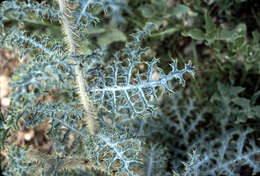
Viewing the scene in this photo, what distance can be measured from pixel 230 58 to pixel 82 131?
130 centimetres

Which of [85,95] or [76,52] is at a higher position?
[76,52]

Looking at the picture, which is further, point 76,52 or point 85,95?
point 85,95

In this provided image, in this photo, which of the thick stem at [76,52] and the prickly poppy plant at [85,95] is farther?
the thick stem at [76,52]

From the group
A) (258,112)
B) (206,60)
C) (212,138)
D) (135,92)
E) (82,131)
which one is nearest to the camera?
(135,92)

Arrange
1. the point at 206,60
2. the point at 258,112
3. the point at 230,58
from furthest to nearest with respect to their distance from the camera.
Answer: the point at 206,60
the point at 230,58
the point at 258,112

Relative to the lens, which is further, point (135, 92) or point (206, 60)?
point (206, 60)

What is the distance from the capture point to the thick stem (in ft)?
4.12

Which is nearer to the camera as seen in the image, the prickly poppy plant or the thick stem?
the prickly poppy plant

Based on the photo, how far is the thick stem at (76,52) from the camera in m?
1.25

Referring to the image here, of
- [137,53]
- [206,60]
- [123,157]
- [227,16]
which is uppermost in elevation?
[227,16]

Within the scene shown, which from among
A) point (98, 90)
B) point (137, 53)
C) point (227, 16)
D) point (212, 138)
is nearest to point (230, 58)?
point (227, 16)

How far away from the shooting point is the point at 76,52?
4.47 feet

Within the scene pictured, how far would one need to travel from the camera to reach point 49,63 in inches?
43.5

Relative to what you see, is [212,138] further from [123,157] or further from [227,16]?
[123,157]
